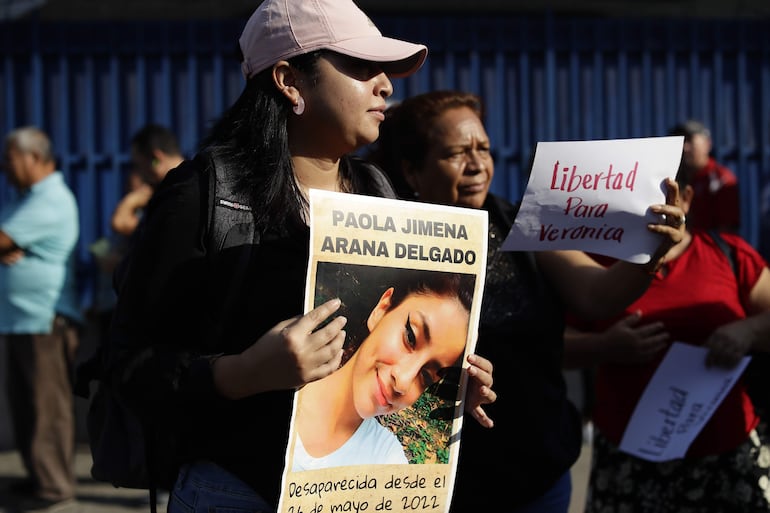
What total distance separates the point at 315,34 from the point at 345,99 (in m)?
0.14

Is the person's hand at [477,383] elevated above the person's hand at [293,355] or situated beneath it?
situated beneath

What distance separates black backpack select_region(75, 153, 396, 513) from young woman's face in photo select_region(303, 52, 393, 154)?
22 centimetres

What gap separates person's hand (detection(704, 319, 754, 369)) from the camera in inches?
134

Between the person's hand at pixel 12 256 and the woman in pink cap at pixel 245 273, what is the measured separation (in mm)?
4150

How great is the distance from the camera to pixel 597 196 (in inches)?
95.7

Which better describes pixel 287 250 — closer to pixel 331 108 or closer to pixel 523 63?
pixel 331 108

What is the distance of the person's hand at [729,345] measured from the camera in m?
3.40

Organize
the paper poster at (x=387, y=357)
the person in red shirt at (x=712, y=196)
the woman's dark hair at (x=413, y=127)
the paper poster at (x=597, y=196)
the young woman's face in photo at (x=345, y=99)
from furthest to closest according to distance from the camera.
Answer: the person in red shirt at (x=712, y=196)
the woman's dark hair at (x=413, y=127)
the paper poster at (x=597, y=196)
the young woman's face in photo at (x=345, y=99)
the paper poster at (x=387, y=357)

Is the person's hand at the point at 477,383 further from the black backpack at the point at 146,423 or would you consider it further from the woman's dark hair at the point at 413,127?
the woman's dark hair at the point at 413,127

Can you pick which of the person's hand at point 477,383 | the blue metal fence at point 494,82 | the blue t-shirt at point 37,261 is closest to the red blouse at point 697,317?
the person's hand at point 477,383

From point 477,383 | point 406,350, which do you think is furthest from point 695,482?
point 406,350

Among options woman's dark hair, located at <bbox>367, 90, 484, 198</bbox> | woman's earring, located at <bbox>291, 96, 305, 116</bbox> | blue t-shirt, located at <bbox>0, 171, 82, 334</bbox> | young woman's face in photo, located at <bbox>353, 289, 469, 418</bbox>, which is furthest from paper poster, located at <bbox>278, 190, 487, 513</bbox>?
blue t-shirt, located at <bbox>0, 171, 82, 334</bbox>

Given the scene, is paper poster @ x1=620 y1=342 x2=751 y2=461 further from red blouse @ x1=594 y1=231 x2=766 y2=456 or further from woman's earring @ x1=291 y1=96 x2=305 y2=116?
woman's earring @ x1=291 y1=96 x2=305 y2=116

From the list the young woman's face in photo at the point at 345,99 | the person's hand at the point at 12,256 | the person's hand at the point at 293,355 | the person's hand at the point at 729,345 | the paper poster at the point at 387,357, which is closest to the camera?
the person's hand at the point at 293,355
